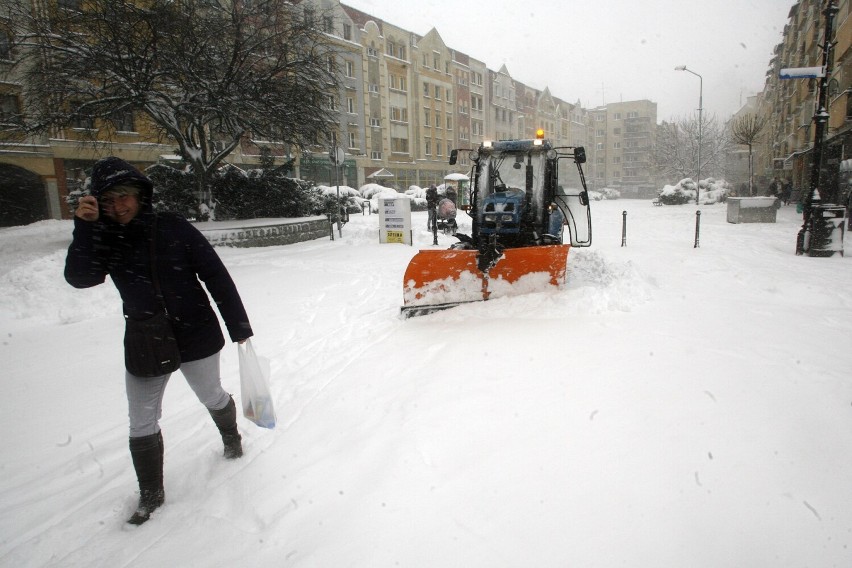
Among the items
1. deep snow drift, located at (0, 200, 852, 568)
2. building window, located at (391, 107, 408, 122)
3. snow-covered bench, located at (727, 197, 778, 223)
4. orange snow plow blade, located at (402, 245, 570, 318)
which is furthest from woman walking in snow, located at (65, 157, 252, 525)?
building window, located at (391, 107, 408, 122)

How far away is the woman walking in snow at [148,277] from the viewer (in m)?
2.44

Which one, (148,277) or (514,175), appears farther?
(514,175)

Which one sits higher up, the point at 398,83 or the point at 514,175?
the point at 398,83

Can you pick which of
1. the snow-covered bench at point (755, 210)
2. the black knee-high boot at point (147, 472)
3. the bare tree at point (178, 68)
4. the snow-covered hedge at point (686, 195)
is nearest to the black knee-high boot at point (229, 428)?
the black knee-high boot at point (147, 472)

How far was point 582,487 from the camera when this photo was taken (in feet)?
8.36

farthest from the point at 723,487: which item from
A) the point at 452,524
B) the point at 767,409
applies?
the point at 452,524

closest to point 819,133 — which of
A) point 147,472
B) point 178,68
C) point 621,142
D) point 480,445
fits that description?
point 480,445

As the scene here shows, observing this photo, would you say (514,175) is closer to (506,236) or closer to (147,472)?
A: (506,236)

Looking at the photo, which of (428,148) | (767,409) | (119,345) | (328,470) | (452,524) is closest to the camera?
(452,524)

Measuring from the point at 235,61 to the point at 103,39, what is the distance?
321cm

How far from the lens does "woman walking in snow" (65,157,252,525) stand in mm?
2443

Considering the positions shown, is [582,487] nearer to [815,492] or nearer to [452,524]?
[452,524]

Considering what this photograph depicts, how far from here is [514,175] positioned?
7.98 m

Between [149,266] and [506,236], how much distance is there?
17.8ft
